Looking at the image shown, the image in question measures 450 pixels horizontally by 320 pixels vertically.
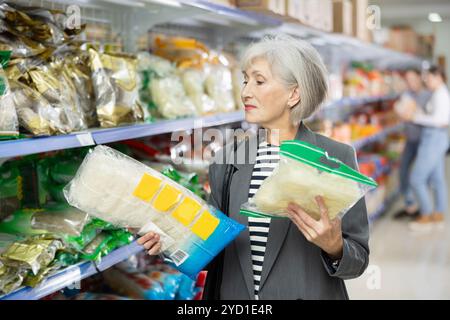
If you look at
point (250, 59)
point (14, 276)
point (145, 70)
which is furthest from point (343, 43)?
point (14, 276)

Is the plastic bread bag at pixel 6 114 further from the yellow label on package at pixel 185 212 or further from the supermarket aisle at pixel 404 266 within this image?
the supermarket aisle at pixel 404 266

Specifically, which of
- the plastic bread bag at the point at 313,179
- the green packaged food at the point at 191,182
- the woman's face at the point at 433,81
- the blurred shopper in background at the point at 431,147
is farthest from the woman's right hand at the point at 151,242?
the woman's face at the point at 433,81

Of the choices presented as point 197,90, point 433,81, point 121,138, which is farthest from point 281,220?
point 433,81

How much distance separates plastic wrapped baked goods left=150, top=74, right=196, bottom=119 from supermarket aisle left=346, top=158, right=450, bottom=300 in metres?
2.12

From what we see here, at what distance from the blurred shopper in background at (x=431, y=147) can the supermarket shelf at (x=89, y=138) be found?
161 inches

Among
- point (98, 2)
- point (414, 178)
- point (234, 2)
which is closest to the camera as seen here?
point (98, 2)

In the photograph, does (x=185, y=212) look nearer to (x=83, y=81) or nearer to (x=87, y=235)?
(x=87, y=235)

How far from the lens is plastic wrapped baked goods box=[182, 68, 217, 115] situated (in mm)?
2760

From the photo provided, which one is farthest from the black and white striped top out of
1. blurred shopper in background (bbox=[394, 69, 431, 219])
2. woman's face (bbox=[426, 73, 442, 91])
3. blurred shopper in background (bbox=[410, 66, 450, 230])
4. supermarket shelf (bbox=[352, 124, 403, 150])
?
blurred shopper in background (bbox=[394, 69, 431, 219])

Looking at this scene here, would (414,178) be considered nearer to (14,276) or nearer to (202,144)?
(202,144)

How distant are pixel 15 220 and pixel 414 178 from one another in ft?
16.6

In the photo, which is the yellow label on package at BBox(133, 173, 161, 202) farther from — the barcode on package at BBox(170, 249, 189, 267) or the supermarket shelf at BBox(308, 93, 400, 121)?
the supermarket shelf at BBox(308, 93, 400, 121)

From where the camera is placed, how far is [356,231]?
1.74 meters

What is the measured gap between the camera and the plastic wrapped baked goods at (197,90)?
2.76 m
